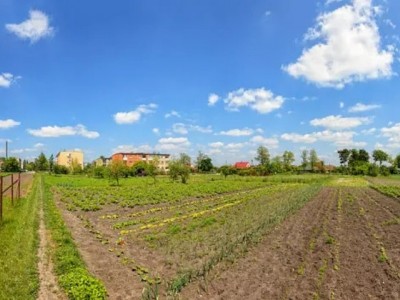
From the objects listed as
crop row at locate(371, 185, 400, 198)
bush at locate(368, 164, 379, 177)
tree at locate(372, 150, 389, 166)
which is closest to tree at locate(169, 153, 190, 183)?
crop row at locate(371, 185, 400, 198)

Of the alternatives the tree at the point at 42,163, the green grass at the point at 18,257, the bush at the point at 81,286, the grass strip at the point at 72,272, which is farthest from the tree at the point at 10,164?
the bush at the point at 81,286

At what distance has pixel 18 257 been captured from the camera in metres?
Result: 11.2

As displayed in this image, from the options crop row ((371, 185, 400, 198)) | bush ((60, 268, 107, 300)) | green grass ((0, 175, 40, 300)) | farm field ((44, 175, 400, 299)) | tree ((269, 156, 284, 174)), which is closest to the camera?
bush ((60, 268, 107, 300))

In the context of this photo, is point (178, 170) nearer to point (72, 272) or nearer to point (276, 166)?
point (72, 272)

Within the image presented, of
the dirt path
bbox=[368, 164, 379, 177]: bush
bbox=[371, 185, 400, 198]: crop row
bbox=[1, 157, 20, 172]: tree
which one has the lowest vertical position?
the dirt path

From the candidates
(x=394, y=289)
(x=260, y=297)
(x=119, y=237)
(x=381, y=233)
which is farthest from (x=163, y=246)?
(x=381, y=233)

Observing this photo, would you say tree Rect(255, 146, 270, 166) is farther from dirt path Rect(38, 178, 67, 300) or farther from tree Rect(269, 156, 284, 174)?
dirt path Rect(38, 178, 67, 300)

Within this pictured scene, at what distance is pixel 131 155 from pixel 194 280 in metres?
165

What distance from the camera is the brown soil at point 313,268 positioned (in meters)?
8.82

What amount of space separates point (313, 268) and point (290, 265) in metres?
0.69

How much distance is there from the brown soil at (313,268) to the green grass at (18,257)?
152 inches

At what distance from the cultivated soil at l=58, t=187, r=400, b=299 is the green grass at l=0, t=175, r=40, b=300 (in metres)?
1.64

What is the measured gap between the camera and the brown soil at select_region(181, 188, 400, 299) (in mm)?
8825

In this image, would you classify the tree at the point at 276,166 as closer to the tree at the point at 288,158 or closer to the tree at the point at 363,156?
the tree at the point at 288,158
